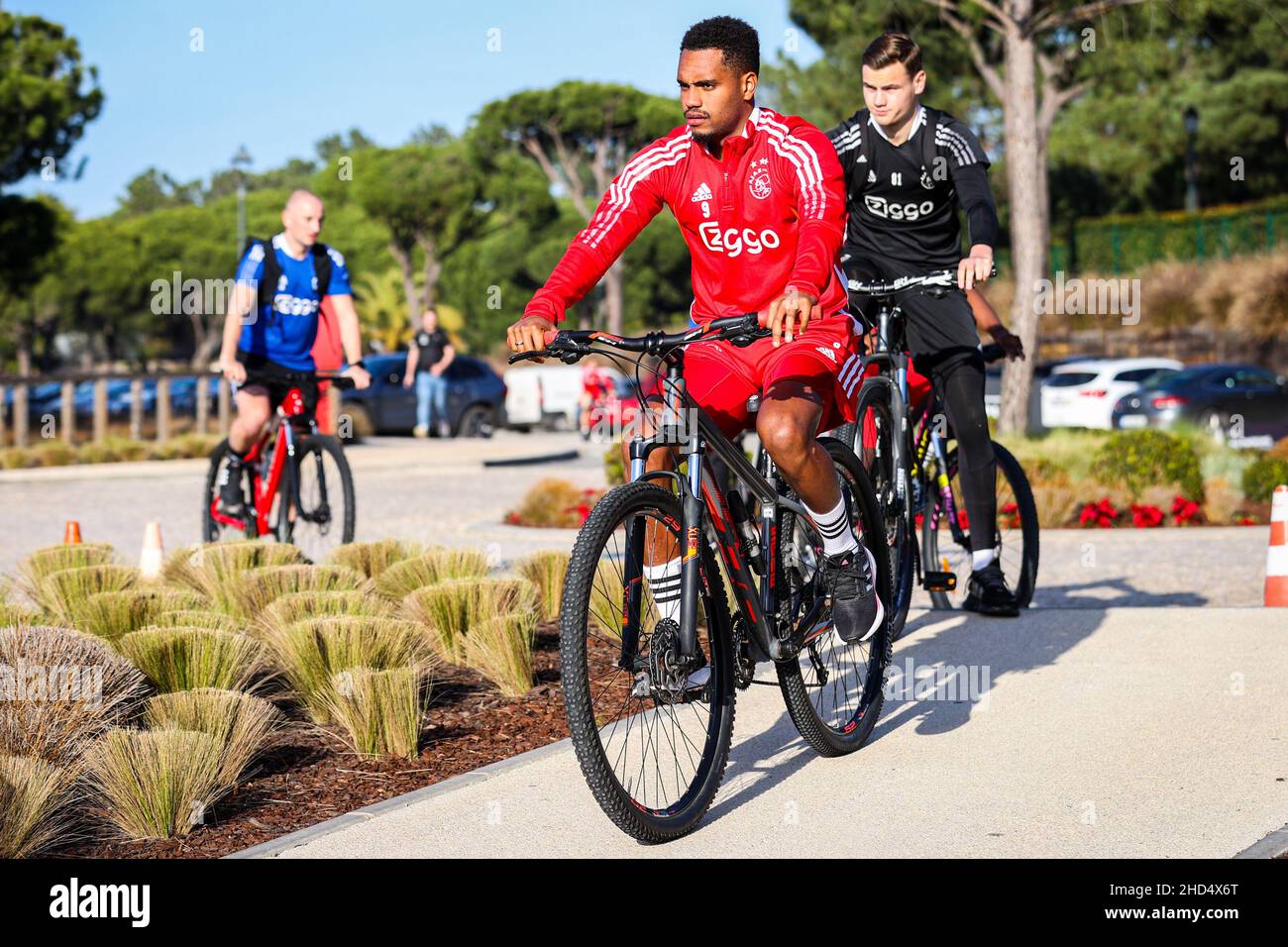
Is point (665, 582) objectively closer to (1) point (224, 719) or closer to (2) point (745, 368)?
(2) point (745, 368)

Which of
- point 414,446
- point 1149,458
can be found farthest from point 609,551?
point 414,446

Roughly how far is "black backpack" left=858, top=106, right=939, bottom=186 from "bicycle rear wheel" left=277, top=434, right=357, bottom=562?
316 centimetres

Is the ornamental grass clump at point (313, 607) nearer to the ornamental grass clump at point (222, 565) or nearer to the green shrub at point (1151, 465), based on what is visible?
the ornamental grass clump at point (222, 565)

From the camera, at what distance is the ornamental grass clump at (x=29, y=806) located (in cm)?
401

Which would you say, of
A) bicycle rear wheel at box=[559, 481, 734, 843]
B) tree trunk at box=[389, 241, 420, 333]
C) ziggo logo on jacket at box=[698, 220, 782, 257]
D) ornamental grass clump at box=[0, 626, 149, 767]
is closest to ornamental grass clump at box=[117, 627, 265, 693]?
ornamental grass clump at box=[0, 626, 149, 767]

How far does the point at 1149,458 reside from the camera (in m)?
13.2

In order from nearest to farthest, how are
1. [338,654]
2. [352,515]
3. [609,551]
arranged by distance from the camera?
1. [609,551]
2. [338,654]
3. [352,515]

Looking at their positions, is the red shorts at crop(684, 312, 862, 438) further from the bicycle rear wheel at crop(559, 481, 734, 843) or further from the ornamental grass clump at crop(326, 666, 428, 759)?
the ornamental grass clump at crop(326, 666, 428, 759)

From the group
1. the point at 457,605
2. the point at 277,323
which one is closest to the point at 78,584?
the point at 457,605

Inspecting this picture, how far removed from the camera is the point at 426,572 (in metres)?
7.26

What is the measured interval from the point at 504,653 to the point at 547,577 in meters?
1.58
